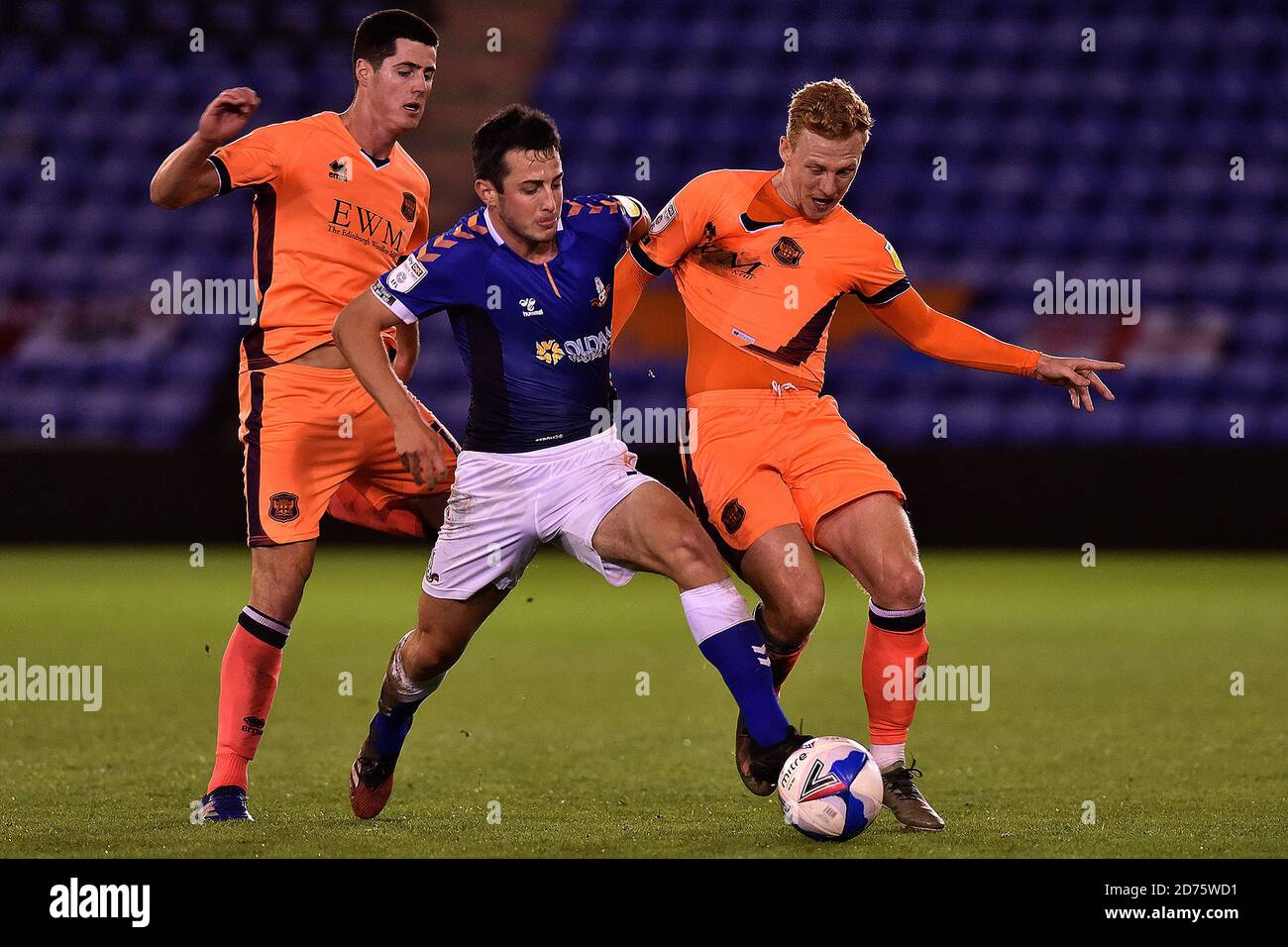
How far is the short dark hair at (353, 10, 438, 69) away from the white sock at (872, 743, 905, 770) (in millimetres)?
2418

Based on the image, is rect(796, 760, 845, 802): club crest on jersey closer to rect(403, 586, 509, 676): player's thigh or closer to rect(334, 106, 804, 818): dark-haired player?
rect(334, 106, 804, 818): dark-haired player

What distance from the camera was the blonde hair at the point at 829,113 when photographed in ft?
14.9

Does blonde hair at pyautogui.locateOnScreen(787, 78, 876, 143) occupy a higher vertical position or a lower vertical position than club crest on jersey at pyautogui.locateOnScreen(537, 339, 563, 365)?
higher

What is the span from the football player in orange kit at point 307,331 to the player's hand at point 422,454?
680mm

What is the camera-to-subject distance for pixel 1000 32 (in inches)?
589

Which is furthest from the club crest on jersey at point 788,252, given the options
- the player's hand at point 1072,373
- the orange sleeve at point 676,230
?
the player's hand at point 1072,373

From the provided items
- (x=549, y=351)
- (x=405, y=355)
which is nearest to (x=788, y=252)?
(x=549, y=351)

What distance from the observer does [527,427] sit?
4.39 metres

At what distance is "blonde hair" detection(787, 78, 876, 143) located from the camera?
453 centimetres

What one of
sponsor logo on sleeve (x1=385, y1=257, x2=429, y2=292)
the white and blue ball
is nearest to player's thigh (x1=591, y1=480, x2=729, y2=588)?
the white and blue ball

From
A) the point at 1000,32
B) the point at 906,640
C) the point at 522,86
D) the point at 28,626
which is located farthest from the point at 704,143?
the point at 906,640

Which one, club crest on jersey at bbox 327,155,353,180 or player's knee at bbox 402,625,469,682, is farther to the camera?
club crest on jersey at bbox 327,155,353,180

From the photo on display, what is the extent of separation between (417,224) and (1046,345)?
901 cm

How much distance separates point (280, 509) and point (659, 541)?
3.97 ft
